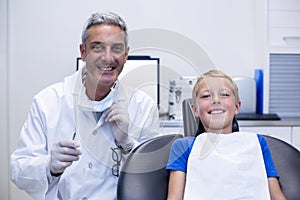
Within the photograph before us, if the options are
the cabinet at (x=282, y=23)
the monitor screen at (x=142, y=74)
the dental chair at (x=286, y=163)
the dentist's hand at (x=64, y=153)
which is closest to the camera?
the dentist's hand at (x=64, y=153)

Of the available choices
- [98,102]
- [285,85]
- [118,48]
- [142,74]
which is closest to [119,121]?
[98,102]

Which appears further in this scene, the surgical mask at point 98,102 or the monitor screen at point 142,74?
the monitor screen at point 142,74

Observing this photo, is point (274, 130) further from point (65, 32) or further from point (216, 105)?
point (65, 32)

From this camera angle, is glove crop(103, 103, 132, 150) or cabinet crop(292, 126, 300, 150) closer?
glove crop(103, 103, 132, 150)

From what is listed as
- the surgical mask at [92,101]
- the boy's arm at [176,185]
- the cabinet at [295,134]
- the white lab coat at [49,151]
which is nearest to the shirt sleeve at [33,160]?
the white lab coat at [49,151]

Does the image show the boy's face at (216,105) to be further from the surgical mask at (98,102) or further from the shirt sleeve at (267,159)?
the surgical mask at (98,102)

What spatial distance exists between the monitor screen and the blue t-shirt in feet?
0.95

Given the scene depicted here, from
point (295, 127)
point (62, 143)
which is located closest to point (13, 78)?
point (62, 143)

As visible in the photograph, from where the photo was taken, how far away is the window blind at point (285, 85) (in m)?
2.22

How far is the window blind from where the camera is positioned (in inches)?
87.6

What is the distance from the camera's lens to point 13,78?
2.28 m

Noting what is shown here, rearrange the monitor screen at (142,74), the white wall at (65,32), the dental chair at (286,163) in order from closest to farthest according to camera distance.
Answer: the dental chair at (286,163) → the monitor screen at (142,74) → the white wall at (65,32)

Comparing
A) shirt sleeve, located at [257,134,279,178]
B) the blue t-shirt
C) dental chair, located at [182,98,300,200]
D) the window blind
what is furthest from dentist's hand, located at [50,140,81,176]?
the window blind

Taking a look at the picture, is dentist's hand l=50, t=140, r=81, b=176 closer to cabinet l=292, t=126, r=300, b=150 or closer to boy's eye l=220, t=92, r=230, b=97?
boy's eye l=220, t=92, r=230, b=97
